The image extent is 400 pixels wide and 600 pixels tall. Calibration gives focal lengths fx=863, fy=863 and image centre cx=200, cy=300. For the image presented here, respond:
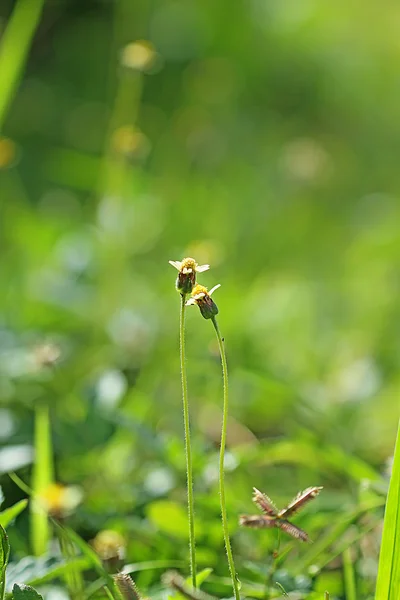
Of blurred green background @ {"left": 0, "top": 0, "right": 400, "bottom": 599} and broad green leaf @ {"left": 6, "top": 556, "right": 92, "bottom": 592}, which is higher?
blurred green background @ {"left": 0, "top": 0, "right": 400, "bottom": 599}

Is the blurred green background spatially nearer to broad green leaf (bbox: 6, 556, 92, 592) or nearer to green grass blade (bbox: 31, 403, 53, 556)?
green grass blade (bbox: 31, 403, 53, 556)

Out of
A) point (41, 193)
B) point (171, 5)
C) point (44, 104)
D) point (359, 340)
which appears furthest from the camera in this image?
point (171, 5)

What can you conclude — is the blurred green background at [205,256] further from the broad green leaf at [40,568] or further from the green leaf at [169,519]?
the broad green leaf at [40,568]

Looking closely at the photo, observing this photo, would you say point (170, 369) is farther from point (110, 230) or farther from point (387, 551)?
point (387, 551)

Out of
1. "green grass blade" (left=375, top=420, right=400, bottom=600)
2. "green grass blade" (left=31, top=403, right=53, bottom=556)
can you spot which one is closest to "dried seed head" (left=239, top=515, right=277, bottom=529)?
"green grass blade" (left=375, top=420, right=400, bottom=600)

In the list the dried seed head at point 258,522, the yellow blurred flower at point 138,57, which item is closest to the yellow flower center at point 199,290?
the dried seed head at point 258,522

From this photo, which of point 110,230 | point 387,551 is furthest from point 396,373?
point 387,551
